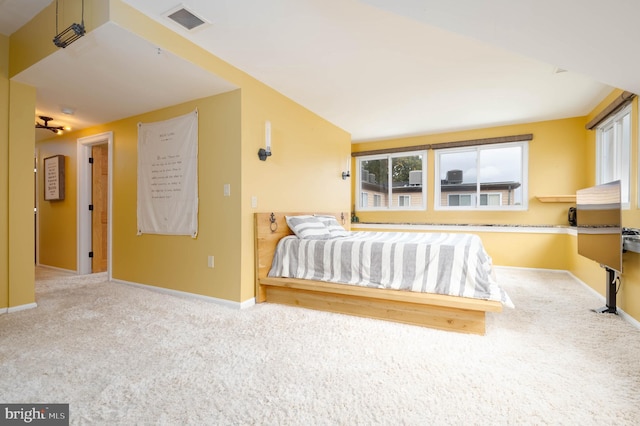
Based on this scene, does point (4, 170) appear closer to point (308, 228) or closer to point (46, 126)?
point (46, 126)

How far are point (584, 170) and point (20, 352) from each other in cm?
674

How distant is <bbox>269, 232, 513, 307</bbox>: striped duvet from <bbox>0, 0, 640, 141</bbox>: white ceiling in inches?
61.7

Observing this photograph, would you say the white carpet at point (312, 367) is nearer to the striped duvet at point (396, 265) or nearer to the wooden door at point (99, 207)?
the striped duvet at point (396, 265)

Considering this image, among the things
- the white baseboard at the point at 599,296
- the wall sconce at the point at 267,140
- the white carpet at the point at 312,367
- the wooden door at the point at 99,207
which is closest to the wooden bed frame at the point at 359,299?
the white carpet at the point at 312,367

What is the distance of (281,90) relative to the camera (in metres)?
3.56

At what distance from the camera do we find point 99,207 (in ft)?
15.7

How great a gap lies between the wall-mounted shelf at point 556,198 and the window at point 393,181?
179cm

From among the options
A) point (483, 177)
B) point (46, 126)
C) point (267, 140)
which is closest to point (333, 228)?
point (267, 140)

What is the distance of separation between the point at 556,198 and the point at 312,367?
15.5 ft

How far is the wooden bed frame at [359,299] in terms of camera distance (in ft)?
7.90

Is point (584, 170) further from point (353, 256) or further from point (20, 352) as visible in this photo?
point (20, 352)

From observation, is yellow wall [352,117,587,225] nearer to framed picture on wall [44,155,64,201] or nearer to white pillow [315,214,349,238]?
white pillow [315,214,349,238]

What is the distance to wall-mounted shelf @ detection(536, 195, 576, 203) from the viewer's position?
15.0 ft

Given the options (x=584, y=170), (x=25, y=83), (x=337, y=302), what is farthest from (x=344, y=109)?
(x=584, y=170)
